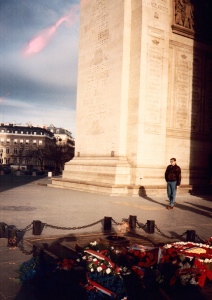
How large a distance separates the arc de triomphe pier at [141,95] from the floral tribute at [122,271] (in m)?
14.6

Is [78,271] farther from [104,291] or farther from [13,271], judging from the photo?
[13,271]

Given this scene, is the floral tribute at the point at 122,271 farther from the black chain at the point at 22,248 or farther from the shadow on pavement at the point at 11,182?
the shadow on pavement at the point at 11,182

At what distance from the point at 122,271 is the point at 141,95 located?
57.6 feet

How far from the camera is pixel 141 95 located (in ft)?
69.8

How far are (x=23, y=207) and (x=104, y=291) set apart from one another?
379 inches

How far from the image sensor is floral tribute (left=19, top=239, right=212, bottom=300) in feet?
13.7

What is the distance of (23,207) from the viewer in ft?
43.1

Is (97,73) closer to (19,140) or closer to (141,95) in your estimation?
(141,95)

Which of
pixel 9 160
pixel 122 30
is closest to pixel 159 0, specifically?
pixel 122 30

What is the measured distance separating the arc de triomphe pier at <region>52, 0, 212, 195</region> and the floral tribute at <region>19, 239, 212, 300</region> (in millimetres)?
14644

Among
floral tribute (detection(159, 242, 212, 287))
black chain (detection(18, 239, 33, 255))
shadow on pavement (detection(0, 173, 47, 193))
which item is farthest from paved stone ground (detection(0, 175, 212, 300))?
shadow on pavement (detection(0, 173, 47, 193))

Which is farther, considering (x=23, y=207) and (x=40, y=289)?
(x=23, y=207)

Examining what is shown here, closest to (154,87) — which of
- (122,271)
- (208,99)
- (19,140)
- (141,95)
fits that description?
(141,95)

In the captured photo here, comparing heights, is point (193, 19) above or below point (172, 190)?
above
